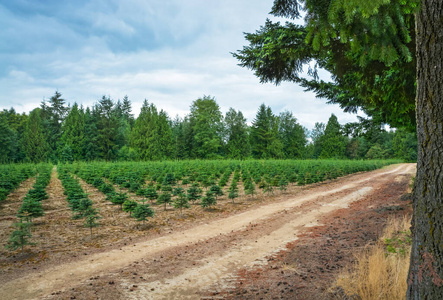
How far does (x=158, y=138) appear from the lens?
46.4 meters

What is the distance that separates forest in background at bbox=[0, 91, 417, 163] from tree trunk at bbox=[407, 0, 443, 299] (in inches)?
1698

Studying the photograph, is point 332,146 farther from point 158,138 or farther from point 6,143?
point 6,143

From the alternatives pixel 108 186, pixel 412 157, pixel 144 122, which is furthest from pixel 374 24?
pixel 412 157

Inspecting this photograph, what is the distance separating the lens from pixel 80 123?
46.0m

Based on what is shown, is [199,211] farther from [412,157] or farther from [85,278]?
[412,157]

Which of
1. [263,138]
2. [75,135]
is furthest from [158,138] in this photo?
[263,138]

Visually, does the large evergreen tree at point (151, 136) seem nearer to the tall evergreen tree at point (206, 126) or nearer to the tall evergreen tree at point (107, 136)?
the tall evergreen tree at point (107, 136)

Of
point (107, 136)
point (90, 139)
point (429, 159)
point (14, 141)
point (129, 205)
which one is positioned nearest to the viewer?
point (429, 159)

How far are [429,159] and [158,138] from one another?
46164 mm

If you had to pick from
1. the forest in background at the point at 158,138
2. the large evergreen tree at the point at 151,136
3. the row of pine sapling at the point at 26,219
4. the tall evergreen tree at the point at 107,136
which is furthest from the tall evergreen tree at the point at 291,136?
the row of pine sapling at the point at 26,219

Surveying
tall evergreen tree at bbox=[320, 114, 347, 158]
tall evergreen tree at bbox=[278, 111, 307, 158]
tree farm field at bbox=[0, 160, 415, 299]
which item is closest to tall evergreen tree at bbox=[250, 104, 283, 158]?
tall evergreen tree at bbox=[278, 111, 307, 158]

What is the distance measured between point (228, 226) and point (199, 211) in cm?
289

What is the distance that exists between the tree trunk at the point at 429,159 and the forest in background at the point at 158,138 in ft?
141

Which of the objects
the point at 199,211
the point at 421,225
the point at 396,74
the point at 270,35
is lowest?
the point at 199,211
